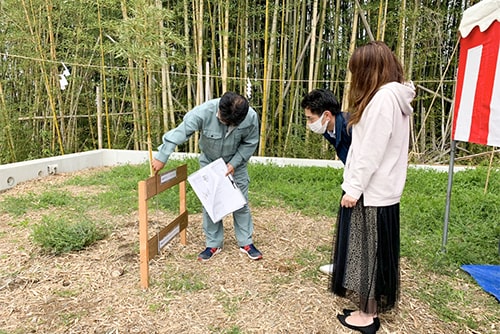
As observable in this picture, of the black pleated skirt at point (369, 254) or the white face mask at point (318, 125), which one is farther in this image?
the white face mask at point (318, 125)

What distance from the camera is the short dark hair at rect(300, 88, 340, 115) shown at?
188 cm

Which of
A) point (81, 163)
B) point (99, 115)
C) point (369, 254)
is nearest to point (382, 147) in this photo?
point (369, 254)

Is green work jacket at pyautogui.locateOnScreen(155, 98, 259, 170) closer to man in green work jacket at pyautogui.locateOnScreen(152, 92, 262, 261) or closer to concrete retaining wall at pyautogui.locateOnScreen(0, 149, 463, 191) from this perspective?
man in green work jacket at pyautogui.locateOnScreen(152, 92, 262, 261)

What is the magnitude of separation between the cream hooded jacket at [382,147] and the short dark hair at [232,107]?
76 cm

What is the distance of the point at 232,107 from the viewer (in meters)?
2.12

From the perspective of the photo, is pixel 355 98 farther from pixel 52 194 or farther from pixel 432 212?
pixel 52 194

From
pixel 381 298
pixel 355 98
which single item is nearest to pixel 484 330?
pixel 381 298

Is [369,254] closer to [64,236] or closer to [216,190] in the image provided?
[216,190]

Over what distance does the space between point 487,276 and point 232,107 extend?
199cm

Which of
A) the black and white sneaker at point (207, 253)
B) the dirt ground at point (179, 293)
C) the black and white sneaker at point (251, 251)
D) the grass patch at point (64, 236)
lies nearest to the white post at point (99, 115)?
the dirt ground at point (179, 293)

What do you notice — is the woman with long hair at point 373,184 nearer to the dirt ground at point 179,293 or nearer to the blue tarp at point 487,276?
the dirt ground at point 179,293

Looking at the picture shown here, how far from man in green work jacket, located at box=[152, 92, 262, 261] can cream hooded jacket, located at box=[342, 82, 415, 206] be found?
0.84m

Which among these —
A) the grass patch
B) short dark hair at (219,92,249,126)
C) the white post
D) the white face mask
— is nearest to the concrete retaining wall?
the white post

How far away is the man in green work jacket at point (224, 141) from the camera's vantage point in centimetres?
216
